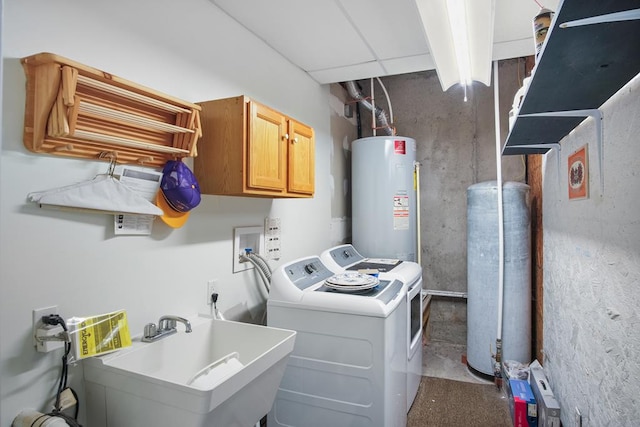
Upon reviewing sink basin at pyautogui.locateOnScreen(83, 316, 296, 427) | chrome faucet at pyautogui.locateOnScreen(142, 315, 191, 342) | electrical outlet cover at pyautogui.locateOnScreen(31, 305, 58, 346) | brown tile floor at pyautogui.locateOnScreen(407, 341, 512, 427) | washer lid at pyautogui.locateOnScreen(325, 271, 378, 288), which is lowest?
brown tile floor at pyautogui.locateOnScreen(407, 341, 512, 427)

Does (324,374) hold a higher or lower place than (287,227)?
lower

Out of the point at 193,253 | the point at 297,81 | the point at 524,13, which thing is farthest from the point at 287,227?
the point at 524,13

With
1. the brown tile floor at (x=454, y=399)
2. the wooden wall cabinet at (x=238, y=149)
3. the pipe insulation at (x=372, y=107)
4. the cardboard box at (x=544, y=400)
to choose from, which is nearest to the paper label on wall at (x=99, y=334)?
the wooden wall cabinet at (x=238, y=149)

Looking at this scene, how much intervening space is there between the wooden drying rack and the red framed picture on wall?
169 cm

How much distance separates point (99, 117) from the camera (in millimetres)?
1278

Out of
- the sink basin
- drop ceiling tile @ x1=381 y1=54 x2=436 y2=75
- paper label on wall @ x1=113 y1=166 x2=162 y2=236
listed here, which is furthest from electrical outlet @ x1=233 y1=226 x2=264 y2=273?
drop ceiling tile @ x1=381 y1=54 x2=436 y2=75

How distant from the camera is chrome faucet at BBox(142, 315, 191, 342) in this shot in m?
1.47

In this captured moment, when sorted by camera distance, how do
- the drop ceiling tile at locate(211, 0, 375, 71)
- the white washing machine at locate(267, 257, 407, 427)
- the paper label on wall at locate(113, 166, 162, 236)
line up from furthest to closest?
the drop ceiling tile at locate(211, 0, 375, 71)
the white washing machine at locate(267, 257, 407, 427)
the paper label on wall at locate(113, 166, 162, 236)

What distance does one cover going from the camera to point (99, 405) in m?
1.27

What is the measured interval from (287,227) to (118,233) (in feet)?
4.44

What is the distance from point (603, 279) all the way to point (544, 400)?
105 centimetres

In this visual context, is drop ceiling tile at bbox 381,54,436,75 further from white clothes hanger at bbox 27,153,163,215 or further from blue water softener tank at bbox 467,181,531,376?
white clothes hanger at bbox 27,153,163,215

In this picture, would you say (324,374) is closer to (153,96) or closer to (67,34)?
(153,96)

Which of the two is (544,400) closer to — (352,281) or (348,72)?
(352,281)
